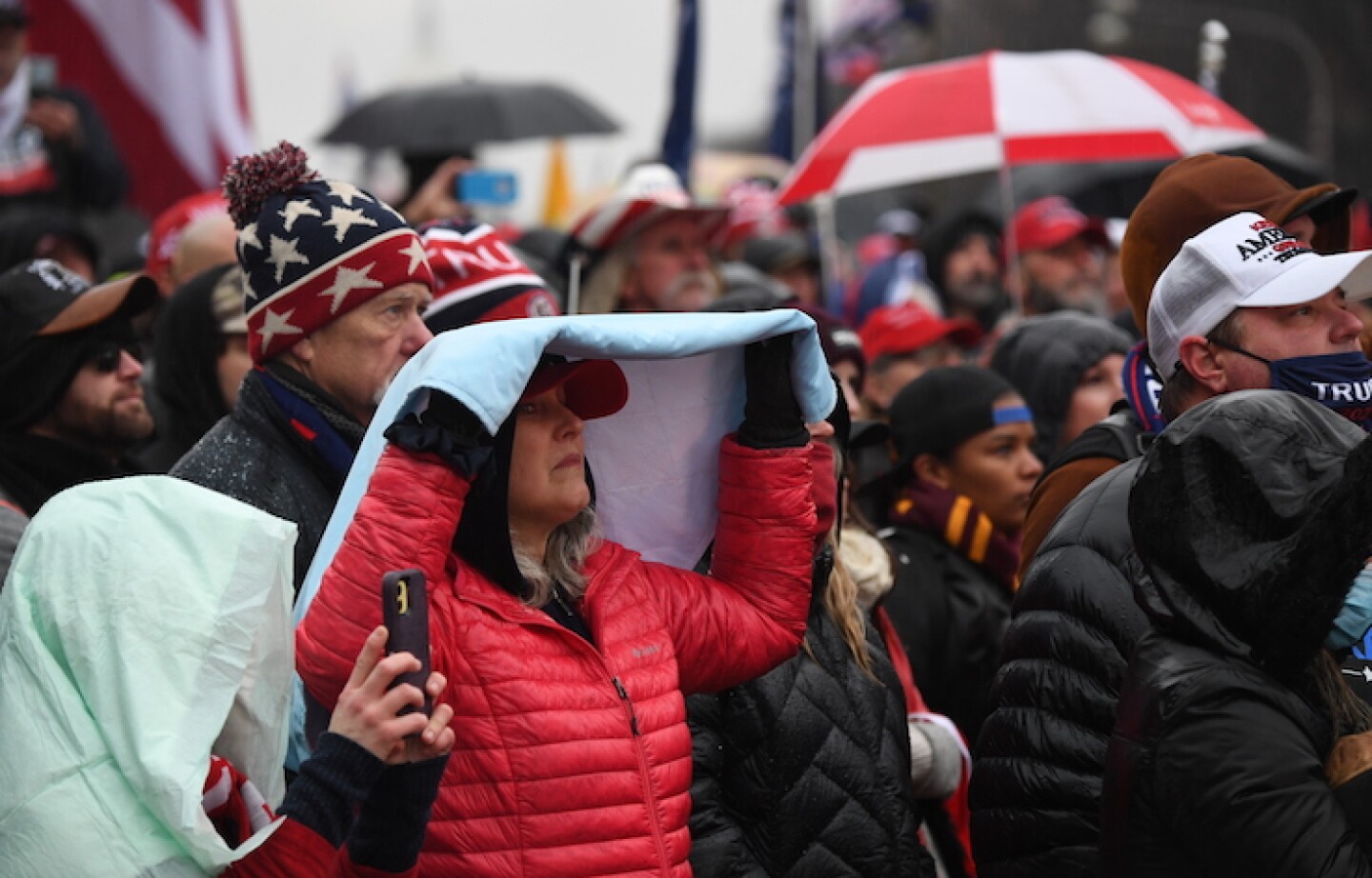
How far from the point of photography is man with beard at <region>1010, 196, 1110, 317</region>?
414 inches

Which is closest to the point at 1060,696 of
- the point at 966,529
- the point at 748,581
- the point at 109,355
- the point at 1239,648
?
the point at 748,581

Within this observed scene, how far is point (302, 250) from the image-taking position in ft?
13.7

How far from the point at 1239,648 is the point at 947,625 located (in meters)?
2.58

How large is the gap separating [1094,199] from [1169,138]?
624 cm

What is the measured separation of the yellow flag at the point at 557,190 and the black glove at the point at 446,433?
49.9ft

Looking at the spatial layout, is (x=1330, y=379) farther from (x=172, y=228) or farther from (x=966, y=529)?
(x=172, y=228)

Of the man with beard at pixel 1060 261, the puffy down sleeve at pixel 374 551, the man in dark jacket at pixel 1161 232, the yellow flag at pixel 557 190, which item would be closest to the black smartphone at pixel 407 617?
the puffy down sleeve at pixel 374 551

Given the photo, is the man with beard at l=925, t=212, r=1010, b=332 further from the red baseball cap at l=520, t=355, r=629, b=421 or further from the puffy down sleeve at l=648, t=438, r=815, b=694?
the red baseball cap at l=520, t=355, r=629, b=421

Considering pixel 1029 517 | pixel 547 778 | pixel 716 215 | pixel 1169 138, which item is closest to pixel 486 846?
pixel 547 778

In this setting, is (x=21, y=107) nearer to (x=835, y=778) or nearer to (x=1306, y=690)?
(x=835, y=778)

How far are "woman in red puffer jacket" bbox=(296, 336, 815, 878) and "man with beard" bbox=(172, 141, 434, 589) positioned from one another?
764mm

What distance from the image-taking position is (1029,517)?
14.5 feet

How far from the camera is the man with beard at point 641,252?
7.07 m

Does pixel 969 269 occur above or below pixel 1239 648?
below
